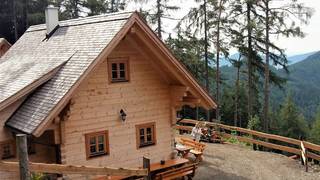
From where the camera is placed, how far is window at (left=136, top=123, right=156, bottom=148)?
46.5 feet

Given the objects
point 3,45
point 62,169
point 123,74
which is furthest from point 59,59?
point 3,45

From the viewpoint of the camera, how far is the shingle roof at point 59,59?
37.5 feet

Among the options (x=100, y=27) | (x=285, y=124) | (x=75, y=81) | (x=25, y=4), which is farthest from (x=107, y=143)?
(x=285, y=124)

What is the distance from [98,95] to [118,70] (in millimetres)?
1160

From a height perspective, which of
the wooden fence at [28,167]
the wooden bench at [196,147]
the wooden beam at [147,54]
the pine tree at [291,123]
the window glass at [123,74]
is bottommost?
the pine tree at [291,123]

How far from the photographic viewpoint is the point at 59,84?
11.9m

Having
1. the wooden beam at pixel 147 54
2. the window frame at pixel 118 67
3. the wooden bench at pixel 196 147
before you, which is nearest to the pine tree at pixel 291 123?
the wooden bench at pixel 196 147

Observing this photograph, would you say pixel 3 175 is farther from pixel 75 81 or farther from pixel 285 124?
pixel 285 124

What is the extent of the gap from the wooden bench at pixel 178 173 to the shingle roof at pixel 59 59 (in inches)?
182

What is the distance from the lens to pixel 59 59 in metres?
13.3

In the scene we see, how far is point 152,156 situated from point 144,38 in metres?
4.44

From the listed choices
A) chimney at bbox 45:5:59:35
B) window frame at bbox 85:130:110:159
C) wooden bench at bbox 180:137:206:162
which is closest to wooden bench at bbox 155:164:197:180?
window frame at bbox 85:130:110:159

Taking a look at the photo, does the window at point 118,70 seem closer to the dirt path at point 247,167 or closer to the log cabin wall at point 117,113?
the log cabin wall at point 117,113

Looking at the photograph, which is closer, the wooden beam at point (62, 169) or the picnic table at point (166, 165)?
the wooden beam at point (62, 169)
